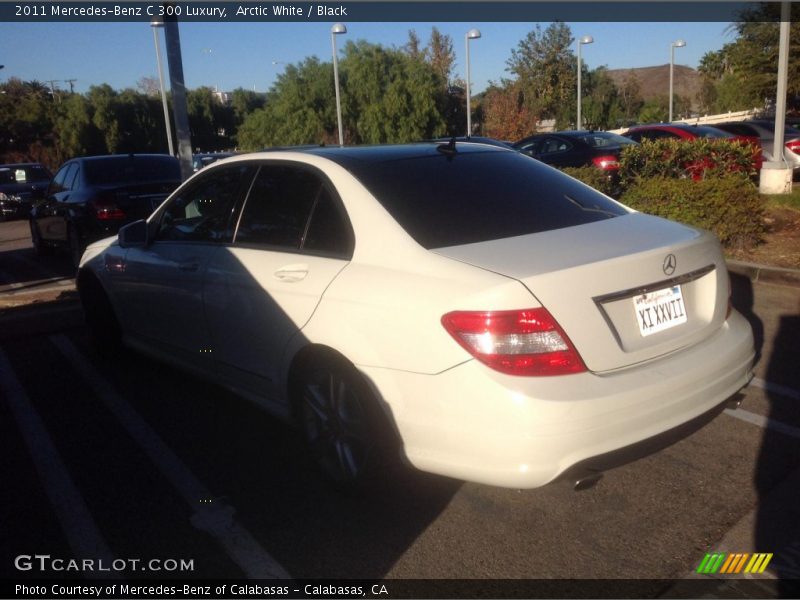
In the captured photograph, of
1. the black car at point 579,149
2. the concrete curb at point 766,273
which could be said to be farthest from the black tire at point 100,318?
the black car at point 579,149

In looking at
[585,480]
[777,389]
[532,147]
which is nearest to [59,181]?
[532,147]

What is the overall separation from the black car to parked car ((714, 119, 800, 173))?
13.4 ft

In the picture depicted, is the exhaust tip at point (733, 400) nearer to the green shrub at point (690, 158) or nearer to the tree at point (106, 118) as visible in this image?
the green shrub at point (690, 158)

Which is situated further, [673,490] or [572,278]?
[673,490]

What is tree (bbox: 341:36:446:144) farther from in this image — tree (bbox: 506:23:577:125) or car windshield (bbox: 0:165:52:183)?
car windshield (bbox: 0:165:52:183)

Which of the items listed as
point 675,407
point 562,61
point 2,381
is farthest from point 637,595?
point 562,61

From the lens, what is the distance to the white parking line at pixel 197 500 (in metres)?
3.09

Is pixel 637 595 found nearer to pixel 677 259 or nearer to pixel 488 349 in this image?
pixel 488 349

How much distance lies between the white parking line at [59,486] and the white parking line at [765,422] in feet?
10.5

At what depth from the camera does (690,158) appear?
10.1 meters

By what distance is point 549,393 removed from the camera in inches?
109

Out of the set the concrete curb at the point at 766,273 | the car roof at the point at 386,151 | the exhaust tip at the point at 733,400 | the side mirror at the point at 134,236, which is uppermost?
the car roof at the point at 386,151

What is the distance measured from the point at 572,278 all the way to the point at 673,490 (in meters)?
1.30

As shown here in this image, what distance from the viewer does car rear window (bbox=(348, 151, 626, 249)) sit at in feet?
11.2
